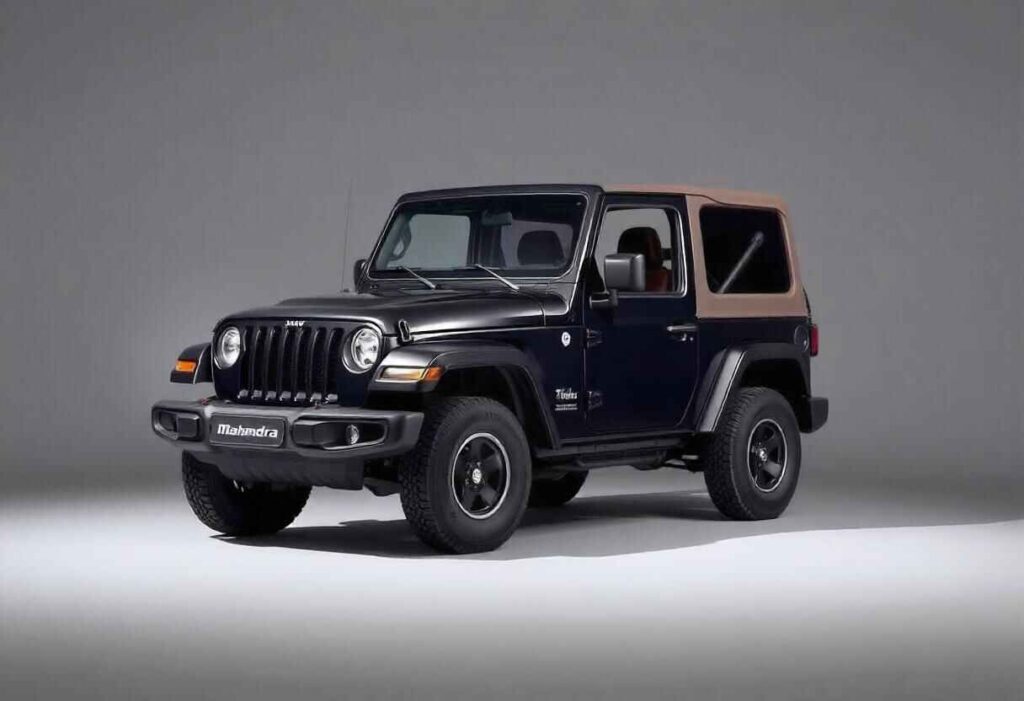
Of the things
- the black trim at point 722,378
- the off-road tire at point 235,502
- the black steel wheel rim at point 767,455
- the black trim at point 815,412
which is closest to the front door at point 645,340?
the black trim at point 722,378

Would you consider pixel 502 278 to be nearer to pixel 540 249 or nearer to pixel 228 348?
pixel 540 249

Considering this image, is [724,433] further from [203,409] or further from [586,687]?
[586,687]

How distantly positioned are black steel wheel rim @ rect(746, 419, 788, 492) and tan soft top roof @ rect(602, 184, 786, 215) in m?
1.40

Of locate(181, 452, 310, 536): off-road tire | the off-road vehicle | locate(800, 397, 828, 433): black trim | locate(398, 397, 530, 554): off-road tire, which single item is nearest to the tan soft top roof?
the off-road vehicle

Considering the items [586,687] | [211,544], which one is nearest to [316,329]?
[211,544]

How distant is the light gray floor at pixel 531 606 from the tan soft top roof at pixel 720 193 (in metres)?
1.99

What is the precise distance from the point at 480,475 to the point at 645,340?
1.59 metres

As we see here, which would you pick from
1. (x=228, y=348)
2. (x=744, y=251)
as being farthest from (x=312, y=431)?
(x=744, y=251)

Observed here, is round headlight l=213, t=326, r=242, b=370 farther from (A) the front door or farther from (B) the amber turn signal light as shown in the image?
(A) the front door

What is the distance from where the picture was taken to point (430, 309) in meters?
10.7

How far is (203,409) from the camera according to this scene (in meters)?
10.8

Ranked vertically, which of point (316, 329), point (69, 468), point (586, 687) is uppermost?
point (316, 329)

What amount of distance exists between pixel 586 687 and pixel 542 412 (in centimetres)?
384

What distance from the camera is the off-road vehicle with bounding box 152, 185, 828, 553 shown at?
10.4 metres
